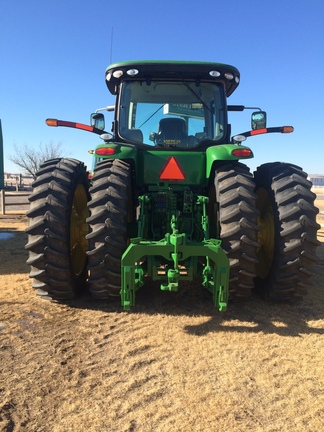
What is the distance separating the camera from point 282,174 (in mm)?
3740

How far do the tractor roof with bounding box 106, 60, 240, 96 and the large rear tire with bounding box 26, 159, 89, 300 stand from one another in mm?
1347

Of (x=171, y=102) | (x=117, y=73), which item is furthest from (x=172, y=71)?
(x=117, y=73)

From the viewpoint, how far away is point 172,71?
163 inches

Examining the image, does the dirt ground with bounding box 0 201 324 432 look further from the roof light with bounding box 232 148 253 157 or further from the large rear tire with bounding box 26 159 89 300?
the roof light with bounding box 232 148 253 157

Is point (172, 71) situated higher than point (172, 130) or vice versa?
point (172, 71)

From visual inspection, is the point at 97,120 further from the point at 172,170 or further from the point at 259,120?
the point at 259,120

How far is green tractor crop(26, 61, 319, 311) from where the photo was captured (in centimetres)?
334

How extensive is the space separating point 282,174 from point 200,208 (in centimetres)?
97

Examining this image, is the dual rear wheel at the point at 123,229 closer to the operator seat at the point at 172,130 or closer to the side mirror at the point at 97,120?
the operator seat at the point at 172,130

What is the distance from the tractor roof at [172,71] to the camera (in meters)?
4.08

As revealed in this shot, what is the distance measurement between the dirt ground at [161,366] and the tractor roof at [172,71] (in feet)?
8.89

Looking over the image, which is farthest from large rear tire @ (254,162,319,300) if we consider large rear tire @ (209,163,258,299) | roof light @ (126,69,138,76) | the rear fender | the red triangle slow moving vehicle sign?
roof light @ (126,69,138,76)

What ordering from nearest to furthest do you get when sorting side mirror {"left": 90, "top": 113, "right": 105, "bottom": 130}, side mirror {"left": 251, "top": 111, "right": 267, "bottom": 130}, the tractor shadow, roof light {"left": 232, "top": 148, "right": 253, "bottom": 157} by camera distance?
the tractor shadow, roof light {"left": 232, "top": 148, "right": 253, "bottom": 157}, side mirror {"left": 251, "top": 111, "right": 267, "bottom": 130}, side mirror {"left": 90, "top": 113, "right": 105, "bottom": 130}

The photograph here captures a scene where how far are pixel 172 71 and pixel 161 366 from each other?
3.30 meters
